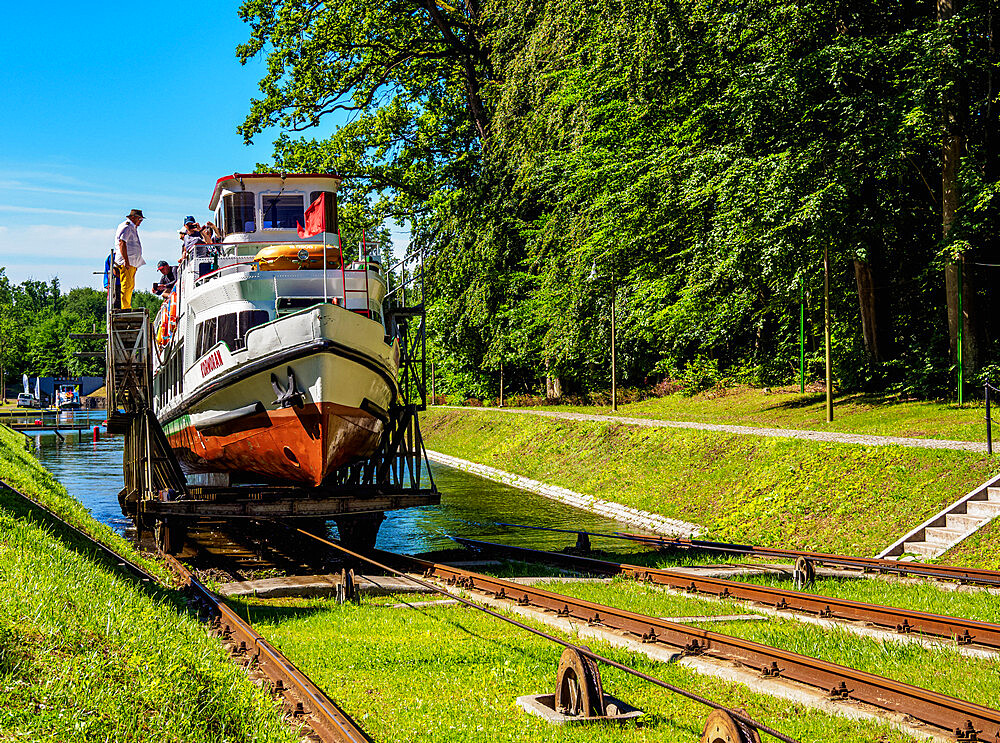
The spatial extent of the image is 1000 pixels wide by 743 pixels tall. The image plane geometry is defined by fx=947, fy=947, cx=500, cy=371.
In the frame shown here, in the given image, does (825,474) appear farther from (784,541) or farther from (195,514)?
(195,514)

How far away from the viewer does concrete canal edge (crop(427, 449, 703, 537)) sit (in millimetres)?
20928

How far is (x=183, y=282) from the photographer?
18.5 metres

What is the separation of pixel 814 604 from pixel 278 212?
13167 mm

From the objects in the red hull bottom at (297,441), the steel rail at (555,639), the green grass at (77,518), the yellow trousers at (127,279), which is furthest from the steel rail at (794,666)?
the yellow trousers at (127,279)

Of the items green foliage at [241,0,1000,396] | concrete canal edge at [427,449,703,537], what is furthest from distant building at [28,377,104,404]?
concrete canal edge at [427,449,703,537]

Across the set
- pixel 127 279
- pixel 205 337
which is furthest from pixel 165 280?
pixel 205 337

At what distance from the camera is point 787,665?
828 centimetres

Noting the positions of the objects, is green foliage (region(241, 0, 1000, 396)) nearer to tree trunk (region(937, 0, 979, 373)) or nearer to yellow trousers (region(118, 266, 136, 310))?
tree trunk (region(937, 0, 979, 373))

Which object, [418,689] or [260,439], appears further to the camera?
[260,439]

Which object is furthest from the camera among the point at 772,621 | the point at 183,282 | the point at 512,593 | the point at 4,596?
the point at 183,282

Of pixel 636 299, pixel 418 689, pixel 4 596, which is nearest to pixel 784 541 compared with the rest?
pixel 418 689

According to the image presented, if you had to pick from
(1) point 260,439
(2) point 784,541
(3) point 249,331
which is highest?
(3) point 249,331

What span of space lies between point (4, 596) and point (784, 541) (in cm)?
1383

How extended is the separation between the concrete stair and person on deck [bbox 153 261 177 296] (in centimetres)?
1598
